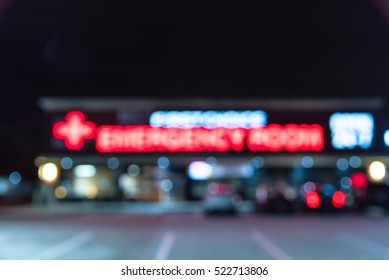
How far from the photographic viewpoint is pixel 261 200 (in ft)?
114

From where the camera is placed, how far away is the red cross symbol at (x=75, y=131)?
3731 cm

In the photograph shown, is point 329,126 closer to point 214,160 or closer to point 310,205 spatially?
point 310,205

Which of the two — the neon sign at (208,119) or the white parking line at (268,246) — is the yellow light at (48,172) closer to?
the neon sign at (208,119)

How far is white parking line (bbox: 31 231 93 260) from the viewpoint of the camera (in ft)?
47.3

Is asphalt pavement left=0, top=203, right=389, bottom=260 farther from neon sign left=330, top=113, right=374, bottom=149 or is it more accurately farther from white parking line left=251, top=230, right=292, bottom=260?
neon sign left=330, top=113, right=374, bottom=149

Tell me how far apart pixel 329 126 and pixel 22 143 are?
3212cm

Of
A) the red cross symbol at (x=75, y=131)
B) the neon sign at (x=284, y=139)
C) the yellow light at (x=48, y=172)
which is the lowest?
the yellow light at (x=48, y=172)

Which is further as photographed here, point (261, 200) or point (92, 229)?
point (261, 200)

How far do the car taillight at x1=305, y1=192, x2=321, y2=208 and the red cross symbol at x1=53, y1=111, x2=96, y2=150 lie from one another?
13.2 meters

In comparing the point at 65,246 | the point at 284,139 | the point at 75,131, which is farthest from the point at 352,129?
the point at 65,246

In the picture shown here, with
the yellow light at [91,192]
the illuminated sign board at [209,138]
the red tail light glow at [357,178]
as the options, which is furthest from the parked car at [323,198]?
the yellow light at [91,192]

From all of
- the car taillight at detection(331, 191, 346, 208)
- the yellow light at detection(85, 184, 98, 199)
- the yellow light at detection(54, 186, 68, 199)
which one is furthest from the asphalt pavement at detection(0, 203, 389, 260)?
the yellow light at detection(85, 184, 98, 199)

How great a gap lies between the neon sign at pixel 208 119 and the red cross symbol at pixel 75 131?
3903mm

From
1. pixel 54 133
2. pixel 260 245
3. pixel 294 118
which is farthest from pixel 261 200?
pixel 260 245
